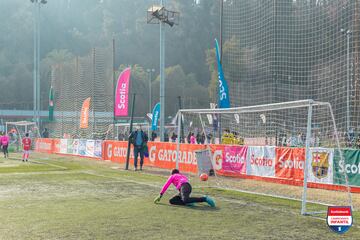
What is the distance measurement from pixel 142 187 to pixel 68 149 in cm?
2027

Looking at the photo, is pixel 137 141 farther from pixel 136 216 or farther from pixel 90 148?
pixel 136 216

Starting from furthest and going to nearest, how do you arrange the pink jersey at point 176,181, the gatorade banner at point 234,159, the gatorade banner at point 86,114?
the gatorade banner at point 86,114, the gatorade banner at point 234,159, the pink jersey at point 176,181

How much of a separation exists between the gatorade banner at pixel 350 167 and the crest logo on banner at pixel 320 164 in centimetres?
35

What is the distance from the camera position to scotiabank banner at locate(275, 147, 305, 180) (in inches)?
633

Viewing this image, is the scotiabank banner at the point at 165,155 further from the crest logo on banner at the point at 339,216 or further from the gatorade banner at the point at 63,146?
the crest logo on banner at the point at 339,216

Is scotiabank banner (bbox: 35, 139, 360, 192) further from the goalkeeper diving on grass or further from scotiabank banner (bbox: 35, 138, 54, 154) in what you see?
scotiabank banner (bbox: 35, 138, 54, 154)

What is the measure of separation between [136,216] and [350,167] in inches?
Answer: 301

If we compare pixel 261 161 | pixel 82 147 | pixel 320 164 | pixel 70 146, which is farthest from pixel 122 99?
pixel 320 164

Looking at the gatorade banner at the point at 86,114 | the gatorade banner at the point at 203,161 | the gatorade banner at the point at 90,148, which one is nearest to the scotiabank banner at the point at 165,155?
the gatorade banner at the point at 203,161

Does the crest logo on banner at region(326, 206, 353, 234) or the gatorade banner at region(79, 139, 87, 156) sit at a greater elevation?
the crest logo on banner at region(326, 206, 353, 234)

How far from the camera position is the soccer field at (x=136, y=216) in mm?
8406

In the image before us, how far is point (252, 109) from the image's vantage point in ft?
48.1

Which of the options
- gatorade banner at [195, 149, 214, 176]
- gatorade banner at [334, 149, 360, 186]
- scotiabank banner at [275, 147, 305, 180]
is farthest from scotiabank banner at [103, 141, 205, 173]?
gatorade banner at [334, 149, 360, 186]

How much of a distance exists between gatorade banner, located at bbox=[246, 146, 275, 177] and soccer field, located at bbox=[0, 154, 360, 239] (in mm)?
3122
